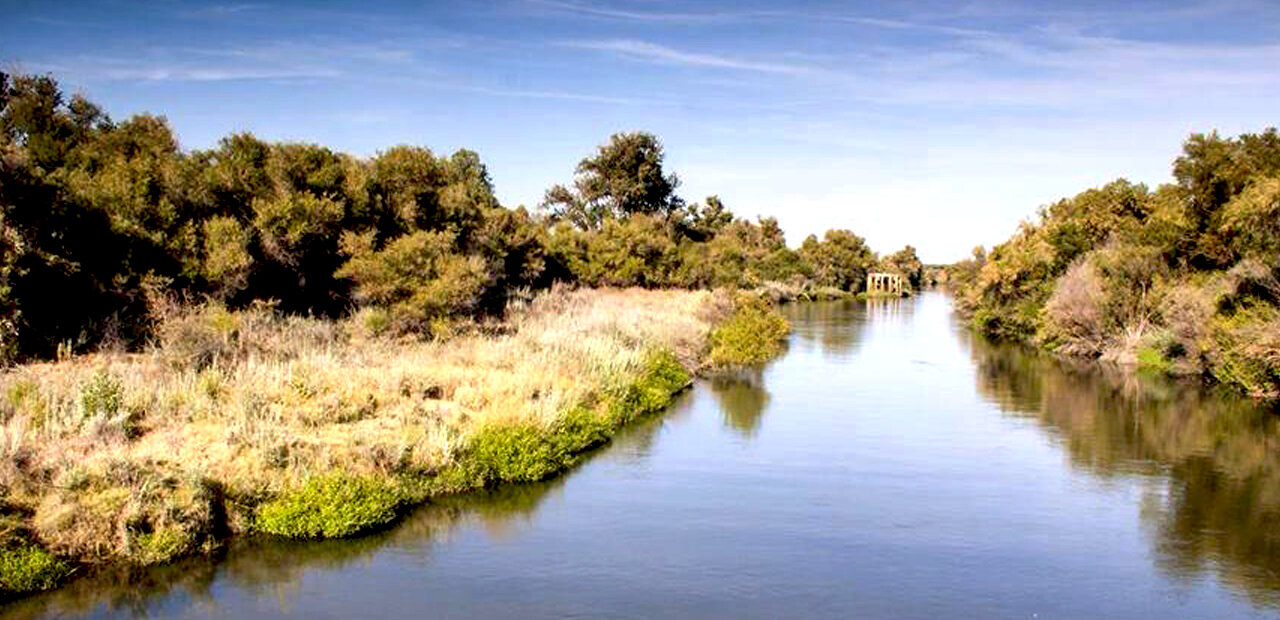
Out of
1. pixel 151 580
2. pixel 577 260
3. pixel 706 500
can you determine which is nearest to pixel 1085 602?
pixel 706 500

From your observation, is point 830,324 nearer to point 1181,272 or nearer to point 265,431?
point 1181,272

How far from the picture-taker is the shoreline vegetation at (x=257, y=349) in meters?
18.0

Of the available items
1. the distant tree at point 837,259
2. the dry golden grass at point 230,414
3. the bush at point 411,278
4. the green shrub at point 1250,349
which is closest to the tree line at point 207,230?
the bush at point 411,278

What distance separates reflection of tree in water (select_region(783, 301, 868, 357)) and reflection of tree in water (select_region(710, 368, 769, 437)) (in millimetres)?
13339

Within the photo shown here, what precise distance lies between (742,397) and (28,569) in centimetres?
2795

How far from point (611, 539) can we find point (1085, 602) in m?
9.14

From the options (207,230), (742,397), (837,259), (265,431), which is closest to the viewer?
(265,431)

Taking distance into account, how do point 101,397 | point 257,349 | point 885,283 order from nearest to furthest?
point 101,397 → point 257,349 → point 885,283

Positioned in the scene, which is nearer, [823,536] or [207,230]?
[823,536]

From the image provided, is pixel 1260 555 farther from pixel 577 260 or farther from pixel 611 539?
pixel 577 260

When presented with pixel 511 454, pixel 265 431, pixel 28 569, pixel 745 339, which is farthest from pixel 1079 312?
pixel 28 569

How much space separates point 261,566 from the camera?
1778 cm

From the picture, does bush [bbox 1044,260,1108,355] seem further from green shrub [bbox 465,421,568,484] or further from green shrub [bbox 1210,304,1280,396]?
green shrub [bbox 465,421,568,484]

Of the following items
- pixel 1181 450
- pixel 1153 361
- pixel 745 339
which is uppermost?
pixel 745 339
